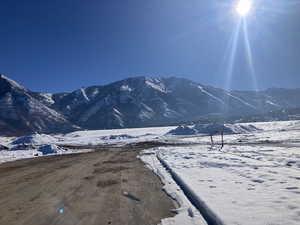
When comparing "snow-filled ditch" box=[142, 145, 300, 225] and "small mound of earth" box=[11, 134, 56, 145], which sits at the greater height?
"small mound of earth" box=[11, 134, 56, 145]

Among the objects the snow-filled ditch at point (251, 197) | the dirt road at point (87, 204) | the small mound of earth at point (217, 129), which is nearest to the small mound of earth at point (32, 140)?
the small mound of earth at point (217, 129)

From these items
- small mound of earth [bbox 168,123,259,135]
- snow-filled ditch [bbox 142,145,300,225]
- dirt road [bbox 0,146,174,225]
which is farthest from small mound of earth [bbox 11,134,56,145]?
snow-filled ditch [bbox 142,145,300,225]

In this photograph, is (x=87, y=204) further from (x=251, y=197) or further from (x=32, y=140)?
(x=32, y=140)

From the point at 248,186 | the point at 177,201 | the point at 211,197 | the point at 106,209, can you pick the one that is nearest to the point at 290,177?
the point at 248,186

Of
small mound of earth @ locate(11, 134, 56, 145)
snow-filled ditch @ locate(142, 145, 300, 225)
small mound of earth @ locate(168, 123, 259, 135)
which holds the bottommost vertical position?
snow-filled ditch @ locate(142, 145, 300, 225)

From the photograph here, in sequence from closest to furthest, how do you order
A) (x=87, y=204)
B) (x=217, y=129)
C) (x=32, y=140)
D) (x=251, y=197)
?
1. (x=251, y=197)
2. (x=87, y=204)
3. (x=32, y=140)
4. (x=217, y=129)

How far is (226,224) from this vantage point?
4656mm

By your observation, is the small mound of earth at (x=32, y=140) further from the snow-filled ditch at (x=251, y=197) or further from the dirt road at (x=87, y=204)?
the snow-filled ditch at (x=251, y=197)

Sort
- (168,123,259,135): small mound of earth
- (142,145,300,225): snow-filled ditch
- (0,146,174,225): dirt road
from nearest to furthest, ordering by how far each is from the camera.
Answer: (142,145,300,225): snow-filled ditch < (0,146,174,225): dirt road < (168,123,259,135): small mound of earth

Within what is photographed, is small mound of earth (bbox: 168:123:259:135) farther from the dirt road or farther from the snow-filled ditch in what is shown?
the dirt road

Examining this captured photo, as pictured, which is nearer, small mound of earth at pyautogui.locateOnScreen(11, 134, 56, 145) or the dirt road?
the dirt road

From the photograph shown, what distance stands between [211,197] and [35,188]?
7353 mm

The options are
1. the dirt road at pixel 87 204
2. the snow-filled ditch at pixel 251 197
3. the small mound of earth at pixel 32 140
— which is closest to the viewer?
the snow-filled ditch at pixel 251 197

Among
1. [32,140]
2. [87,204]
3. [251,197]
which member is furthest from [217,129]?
[87,204]
